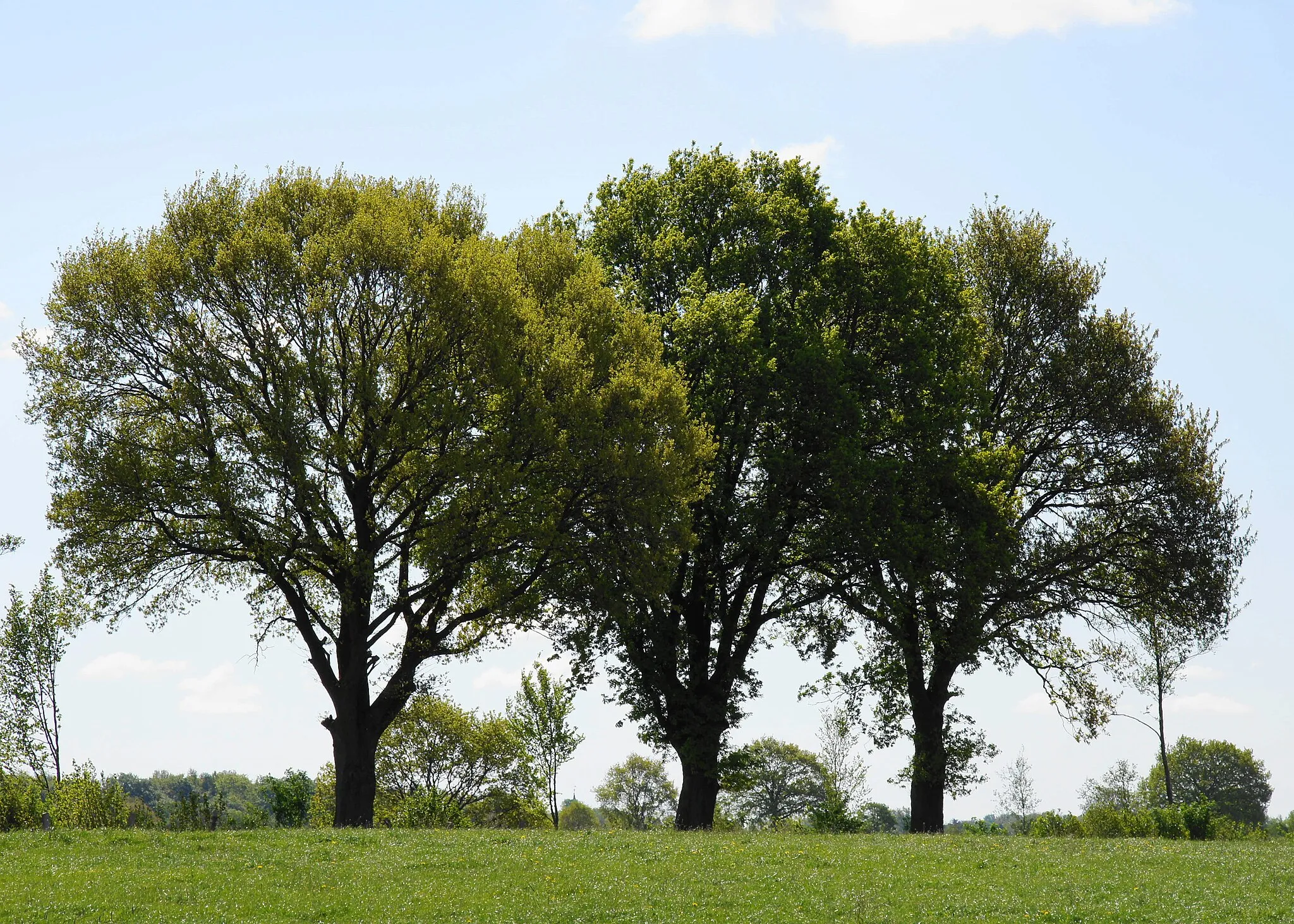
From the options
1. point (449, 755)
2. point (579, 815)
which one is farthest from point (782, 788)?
point (449, 755)

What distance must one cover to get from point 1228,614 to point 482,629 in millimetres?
24443

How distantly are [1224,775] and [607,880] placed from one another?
120m

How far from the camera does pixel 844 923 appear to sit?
1798cm

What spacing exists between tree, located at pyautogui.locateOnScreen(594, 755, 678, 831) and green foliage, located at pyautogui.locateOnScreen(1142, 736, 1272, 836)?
50785 millimetres

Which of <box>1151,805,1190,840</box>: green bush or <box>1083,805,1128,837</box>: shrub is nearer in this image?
<box>1151,805,1190,840</box>: green bush

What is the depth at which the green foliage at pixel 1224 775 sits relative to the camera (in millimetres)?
119000

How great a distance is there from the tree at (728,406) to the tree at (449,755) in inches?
1842

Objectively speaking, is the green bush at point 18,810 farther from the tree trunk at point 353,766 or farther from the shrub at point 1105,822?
the shrub at point 1105,822

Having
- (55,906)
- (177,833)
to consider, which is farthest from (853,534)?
(55,906)

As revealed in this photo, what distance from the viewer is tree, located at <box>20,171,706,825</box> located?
29.3 meters

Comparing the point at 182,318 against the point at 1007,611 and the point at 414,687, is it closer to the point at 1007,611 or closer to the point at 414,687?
the point at 414,687

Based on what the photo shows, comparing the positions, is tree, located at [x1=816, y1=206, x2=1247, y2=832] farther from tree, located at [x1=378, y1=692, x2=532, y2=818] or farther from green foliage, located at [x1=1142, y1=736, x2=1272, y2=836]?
green foliage, located at [x1=1142, y1=736, x2=1272, y2=836]

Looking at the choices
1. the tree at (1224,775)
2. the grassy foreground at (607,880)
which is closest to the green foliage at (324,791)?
the grassy foreground at (607,880)

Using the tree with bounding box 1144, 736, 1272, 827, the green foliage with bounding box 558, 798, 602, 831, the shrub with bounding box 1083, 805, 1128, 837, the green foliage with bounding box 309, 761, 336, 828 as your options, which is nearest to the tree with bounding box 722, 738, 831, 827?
the green foliage with bounding box 558, 798, 602, 831
